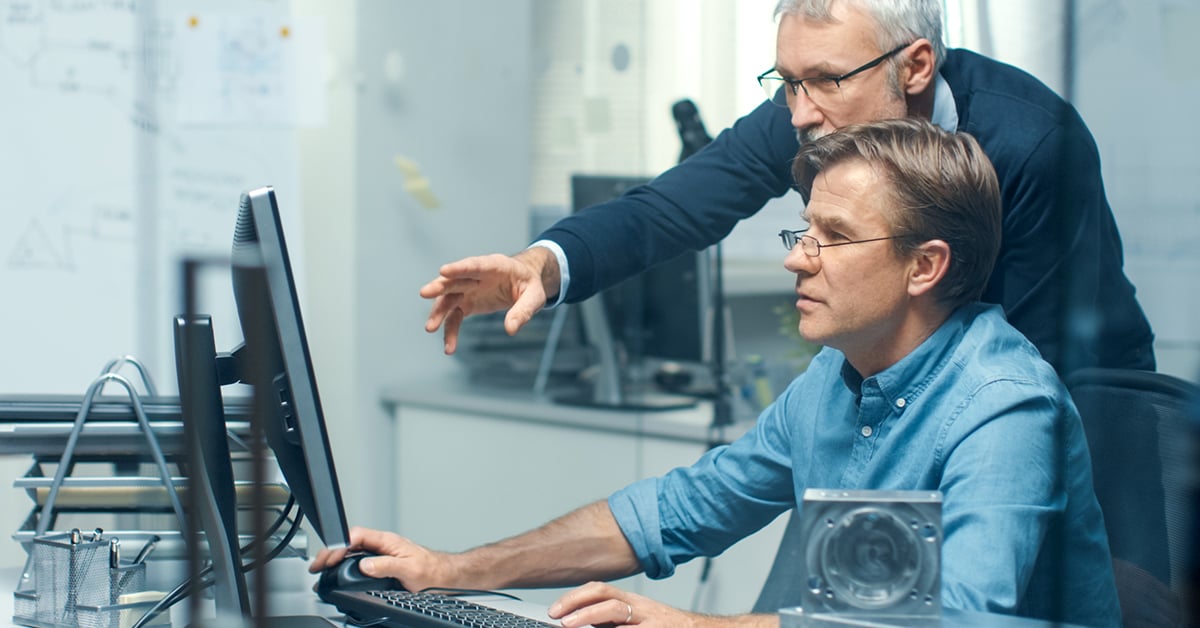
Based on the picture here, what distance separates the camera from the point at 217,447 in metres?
1.07

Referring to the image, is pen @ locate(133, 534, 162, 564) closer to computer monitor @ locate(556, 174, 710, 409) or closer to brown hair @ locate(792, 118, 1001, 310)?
brown hair @ locate(792, 118, 1001, 310)

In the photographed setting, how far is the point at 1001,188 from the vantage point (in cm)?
140

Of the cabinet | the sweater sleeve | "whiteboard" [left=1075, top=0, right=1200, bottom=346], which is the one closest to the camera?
the sweater sleeve

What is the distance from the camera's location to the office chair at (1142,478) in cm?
118

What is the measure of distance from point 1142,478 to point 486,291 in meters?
0.72

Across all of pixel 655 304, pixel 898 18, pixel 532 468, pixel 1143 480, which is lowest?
pixel 532 468

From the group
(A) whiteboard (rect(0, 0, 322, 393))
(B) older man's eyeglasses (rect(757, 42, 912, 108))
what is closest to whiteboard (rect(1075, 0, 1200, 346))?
(B) older man's eyeglasses (rect(757, 42, 912, 108))

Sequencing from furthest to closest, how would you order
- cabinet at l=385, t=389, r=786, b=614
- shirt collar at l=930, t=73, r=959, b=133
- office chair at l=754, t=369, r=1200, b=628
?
cabinet at l=385, t=389, r=786, b=614 < shirt collar at l=930, t=73, r=959, b=133 < office chair at l=754, t=369, r=1200, b=628

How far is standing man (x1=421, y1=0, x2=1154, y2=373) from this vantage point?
1.40 m

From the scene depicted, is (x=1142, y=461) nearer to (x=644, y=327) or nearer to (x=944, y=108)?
(x=944, y=108)

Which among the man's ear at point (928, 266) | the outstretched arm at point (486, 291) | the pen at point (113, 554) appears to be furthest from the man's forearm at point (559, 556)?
the man's ear at point (928, 266)

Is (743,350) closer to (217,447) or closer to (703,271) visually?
(703,271)

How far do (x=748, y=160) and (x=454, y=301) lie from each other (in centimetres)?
51

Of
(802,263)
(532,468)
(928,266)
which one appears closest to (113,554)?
(802,263)
